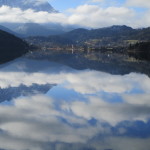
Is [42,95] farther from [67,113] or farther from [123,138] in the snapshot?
[123,138]

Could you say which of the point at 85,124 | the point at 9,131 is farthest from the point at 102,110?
the point at 9,131

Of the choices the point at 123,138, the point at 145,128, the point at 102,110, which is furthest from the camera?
the point at 102,110

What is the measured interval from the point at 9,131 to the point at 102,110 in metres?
12.7

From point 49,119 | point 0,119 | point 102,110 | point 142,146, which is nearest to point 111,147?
point 142,146

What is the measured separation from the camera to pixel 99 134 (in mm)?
26547

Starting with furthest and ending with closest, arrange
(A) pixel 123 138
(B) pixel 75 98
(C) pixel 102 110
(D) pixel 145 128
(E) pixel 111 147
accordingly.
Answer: (B) pixel 75 98
(C) pixel 102 110
(D) pixel 145 128
(A) pixel 123 138
(E) pixel 111 147

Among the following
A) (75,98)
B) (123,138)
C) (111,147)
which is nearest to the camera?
(111,147)

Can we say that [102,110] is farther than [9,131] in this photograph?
Yes

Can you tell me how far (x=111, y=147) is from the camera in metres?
23.2

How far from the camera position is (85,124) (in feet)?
97.8

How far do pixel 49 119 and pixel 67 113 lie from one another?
362 cm

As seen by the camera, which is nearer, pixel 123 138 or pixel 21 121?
pixel 123 138

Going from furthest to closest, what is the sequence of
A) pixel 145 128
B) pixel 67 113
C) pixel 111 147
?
pixel 67 113 < pixel 145 128 < pixel 111 147

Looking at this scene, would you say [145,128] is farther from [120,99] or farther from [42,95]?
[42,95]
